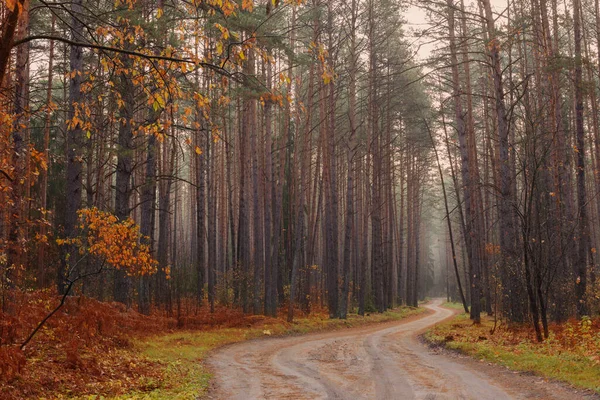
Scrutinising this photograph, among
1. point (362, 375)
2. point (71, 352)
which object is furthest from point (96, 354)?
point (362, 375)

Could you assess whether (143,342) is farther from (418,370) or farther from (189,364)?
(418,370)

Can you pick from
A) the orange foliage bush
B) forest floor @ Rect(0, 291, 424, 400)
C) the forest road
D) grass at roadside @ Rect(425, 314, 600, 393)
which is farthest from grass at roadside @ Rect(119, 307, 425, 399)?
grass at roadside @ Rect(425, 314, 600, 393)

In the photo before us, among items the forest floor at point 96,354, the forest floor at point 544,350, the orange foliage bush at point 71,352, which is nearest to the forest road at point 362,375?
the forest floor at point 544,350

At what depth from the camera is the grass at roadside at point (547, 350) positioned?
9125 mm

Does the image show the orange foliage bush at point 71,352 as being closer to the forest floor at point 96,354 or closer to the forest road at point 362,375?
the forest floor at point 96,354

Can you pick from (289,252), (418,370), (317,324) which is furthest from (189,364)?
(289,252)

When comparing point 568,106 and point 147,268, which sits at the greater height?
point 568,106

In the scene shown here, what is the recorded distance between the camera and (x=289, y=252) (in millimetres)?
29406

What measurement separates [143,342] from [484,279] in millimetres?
19739

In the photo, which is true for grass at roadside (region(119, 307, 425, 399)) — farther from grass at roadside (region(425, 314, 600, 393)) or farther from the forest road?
grass at roadside (region(425, 314, 600, 393))

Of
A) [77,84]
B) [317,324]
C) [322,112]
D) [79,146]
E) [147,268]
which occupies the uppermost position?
[322,112]

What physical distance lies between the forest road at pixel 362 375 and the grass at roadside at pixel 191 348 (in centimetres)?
41

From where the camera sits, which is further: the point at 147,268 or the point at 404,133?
the point at 404,133

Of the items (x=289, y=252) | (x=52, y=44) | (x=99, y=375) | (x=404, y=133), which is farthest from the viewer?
(x=404, y=133)
